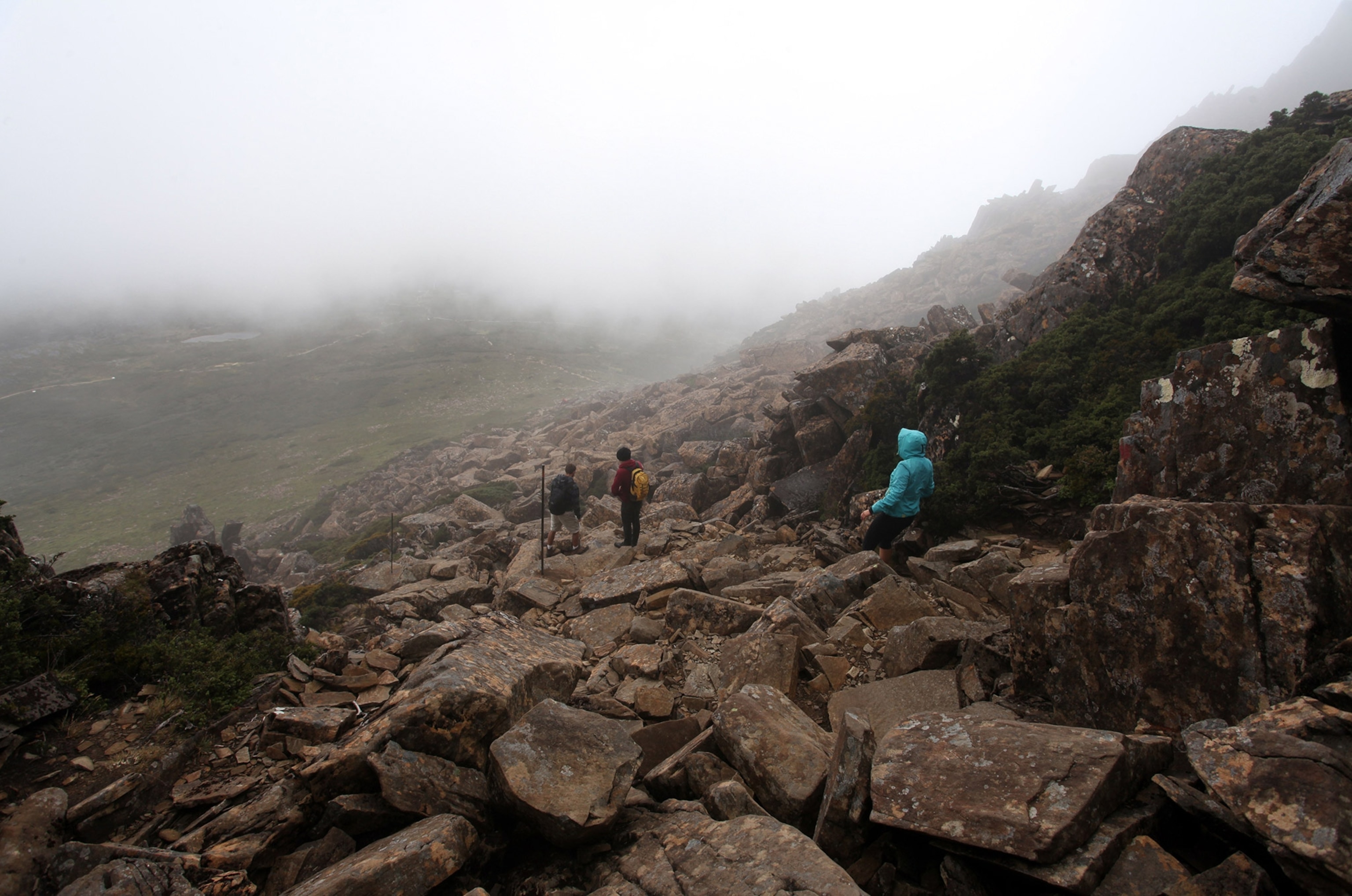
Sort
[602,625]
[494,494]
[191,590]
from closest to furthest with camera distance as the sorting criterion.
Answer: [191,590] < [602,625] < [494,494]

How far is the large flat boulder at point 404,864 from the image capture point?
3170 mm

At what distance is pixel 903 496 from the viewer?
27.9ft

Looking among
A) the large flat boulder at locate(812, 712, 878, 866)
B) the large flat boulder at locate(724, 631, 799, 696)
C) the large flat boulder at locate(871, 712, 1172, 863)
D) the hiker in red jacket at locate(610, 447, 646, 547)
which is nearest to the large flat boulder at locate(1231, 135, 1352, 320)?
the large flat boulder at locate(871, 712, 1172, 863)

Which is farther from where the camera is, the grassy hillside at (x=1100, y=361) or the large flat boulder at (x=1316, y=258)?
the grassy hillside at (x=1100, y=361)

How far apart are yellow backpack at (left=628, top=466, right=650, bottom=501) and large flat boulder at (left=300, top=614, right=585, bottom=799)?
22.3 ft

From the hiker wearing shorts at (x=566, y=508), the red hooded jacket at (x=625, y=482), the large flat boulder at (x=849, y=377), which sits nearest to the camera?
the red hooded jacket at (x=625, y=482)

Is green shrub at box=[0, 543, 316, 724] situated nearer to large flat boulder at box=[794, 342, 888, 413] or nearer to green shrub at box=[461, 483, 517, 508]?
large flat boulder at box=[794, 342, 888, 413]

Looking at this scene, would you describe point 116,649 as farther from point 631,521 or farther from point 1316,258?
point 1316,258

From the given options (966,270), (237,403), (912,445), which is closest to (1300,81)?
(966,270)

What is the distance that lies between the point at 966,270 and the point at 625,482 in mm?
97375

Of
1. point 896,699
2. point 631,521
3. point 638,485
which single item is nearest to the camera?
point 896,699

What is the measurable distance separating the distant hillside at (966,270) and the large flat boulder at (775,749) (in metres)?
67.8

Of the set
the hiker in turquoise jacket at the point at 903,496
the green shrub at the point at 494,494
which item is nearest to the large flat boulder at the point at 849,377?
the hiker in turquoise jacket at the point at 903,496

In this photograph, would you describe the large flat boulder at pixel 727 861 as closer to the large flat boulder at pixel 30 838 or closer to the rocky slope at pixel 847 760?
the rocky slope at pixel 847 760
